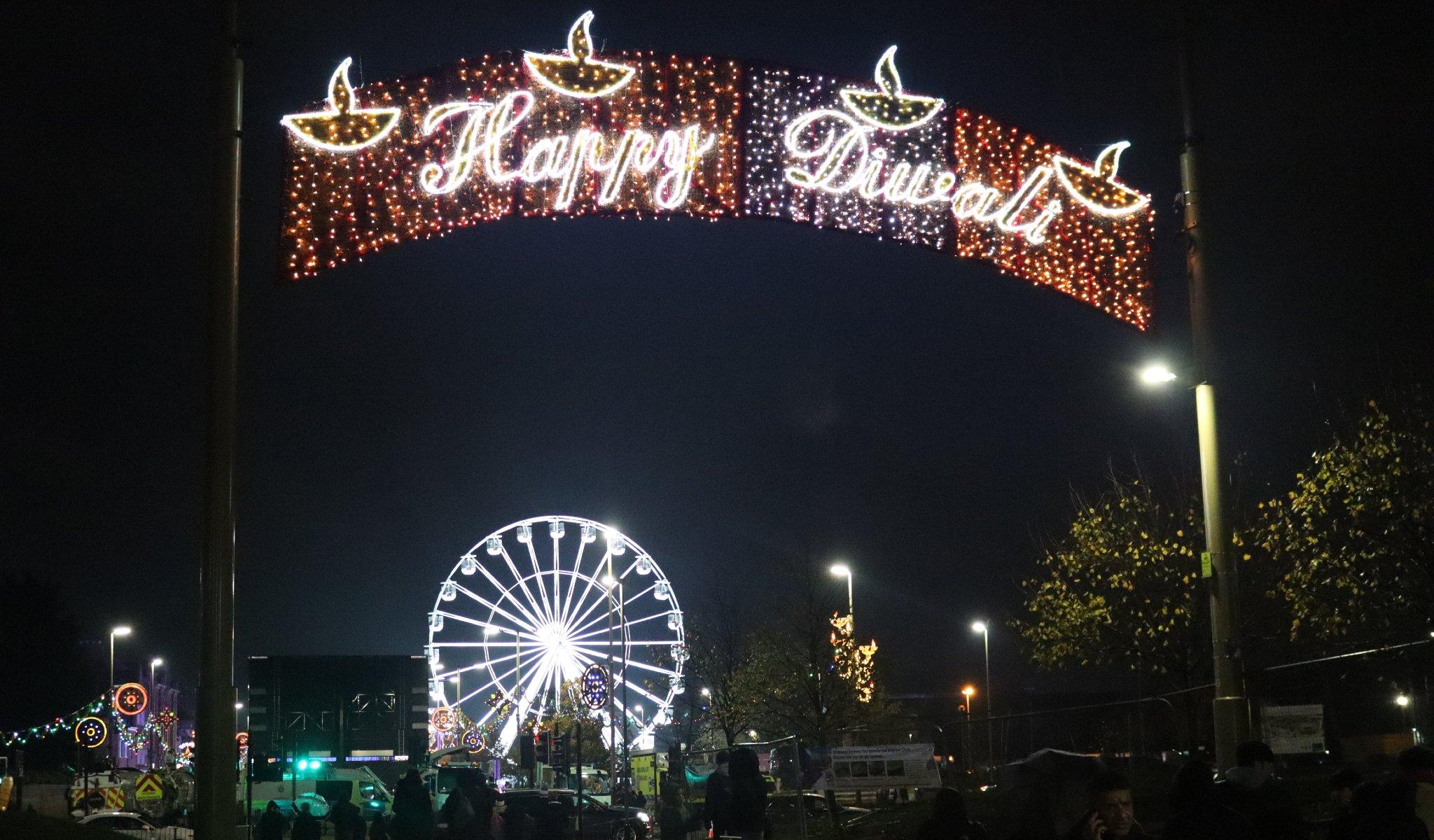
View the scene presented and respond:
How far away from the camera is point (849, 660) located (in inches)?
1678

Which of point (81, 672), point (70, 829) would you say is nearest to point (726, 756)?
point (70, 829)

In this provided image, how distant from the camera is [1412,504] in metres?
20.7

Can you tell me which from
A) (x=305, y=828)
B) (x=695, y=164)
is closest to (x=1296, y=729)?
(x=695, y=164)

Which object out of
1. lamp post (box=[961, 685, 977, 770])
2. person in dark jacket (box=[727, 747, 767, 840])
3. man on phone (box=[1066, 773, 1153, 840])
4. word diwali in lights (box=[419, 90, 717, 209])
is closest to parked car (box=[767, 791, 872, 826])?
lamp post (box=[961, 685, 977, 770])

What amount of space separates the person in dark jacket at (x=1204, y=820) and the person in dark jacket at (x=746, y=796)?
254 inches

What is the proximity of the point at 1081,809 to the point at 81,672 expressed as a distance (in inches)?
2839

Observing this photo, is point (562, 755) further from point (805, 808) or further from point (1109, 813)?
point (1109, 813)

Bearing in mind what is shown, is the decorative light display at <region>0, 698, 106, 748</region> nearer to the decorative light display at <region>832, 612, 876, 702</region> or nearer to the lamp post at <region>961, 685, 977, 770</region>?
the decorative light display at <region>832, 612, 876, 702</region>

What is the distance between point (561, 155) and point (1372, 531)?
13392 millimetres

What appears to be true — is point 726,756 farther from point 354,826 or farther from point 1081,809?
point 354,826

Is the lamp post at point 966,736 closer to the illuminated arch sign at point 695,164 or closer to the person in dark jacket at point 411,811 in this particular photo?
the person in dark jacket at point 411,811

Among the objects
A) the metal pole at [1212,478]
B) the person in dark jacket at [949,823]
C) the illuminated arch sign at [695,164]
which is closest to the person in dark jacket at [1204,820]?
the person in dark jacket at [949,823]

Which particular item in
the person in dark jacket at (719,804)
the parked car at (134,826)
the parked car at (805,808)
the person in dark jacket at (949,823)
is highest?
the person in dark jacket at (949,823)

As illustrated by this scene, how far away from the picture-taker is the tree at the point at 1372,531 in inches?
815
